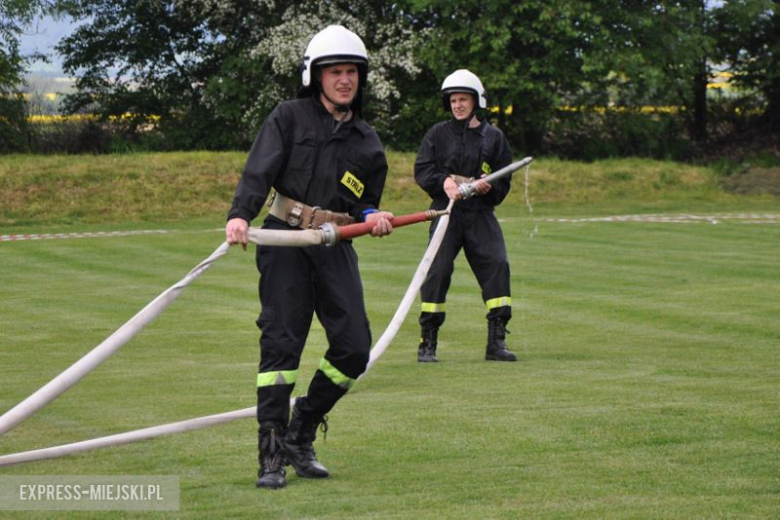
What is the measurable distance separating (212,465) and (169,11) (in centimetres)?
4121

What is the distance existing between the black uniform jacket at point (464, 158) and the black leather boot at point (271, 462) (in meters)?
5.04

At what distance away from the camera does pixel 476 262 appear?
39.0 ft

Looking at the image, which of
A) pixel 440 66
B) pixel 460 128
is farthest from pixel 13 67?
pixel 460 128

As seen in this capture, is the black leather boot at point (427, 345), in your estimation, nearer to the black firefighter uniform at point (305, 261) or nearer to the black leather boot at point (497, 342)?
the black leather boot at point (497, 342)

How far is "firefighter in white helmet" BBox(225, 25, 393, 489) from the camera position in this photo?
6941mm

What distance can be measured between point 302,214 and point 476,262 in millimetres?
5028

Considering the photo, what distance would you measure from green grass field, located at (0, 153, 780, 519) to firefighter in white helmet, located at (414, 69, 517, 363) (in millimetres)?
355

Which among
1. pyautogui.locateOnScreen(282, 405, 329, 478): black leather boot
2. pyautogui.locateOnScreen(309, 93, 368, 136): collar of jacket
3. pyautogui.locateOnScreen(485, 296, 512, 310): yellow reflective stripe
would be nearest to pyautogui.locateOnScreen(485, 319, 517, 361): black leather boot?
pyautogui.locateOnScreen(485, 296, 512, 310): yellow reflective stripe

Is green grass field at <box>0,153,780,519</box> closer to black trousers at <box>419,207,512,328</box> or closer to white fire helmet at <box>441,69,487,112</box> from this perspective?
black trousers at <box>419,207,512,328</box>

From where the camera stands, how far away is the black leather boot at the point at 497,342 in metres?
11.7

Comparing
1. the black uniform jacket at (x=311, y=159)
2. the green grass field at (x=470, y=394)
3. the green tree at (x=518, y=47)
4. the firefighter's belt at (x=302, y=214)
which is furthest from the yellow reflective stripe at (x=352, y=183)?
the green tree at (x=518, y=47)

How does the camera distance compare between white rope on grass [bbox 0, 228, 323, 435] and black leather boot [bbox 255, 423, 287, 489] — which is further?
black leather boot [bbox 255, 423, 287, 489]

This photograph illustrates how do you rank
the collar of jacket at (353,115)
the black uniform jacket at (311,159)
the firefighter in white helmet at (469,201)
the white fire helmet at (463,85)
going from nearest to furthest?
the black uniform jacket at (311,159) < the collar of jacket at (353,115) < the white fire helmet at (463,85) < the firefighter in white helmet at (469,201)

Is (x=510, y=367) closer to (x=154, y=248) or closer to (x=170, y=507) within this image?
Result: (x=170, y=507)
